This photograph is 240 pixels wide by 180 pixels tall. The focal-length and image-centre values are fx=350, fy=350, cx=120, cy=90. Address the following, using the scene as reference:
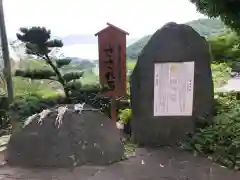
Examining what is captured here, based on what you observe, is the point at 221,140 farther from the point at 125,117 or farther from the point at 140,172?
the point at 125,117

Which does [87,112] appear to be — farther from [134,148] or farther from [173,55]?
[173,55]

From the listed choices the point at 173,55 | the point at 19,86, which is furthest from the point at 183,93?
the point at 19,86

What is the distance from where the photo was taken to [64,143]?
4.01 m

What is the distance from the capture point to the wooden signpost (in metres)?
5.48

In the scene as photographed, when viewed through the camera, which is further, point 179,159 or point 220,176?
point 179,159

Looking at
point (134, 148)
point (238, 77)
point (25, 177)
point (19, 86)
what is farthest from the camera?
point (238, 77)

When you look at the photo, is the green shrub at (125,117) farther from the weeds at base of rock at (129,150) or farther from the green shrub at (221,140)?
the green shrub at (221,140)

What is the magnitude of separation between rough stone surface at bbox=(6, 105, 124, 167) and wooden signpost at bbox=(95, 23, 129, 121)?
146 centimetres

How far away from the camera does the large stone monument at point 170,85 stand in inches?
199

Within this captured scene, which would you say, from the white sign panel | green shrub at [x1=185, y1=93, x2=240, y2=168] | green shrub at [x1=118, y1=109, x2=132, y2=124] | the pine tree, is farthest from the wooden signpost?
green shrub at [x1=185, y1=93, x2=240, y2=168]

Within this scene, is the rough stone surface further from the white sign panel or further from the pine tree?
the pine tree

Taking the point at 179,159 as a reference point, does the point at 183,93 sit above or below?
above

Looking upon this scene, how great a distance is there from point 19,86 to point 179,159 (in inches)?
199

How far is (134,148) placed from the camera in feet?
16.2
